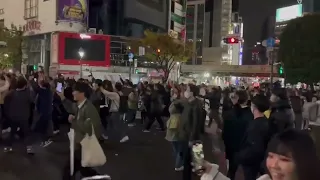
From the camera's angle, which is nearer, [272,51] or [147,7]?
[272,51]

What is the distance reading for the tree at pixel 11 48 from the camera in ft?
160

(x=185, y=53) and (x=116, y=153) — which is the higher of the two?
(x=185, y=53)

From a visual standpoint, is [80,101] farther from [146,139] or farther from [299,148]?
[146,139]

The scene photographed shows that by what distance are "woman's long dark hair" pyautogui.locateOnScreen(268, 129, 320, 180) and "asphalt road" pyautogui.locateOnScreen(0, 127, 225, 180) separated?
538cm

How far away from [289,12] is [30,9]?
175ft

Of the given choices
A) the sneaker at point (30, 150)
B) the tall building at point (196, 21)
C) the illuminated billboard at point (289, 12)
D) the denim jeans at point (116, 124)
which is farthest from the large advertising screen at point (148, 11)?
the tall building at point (196, 21)

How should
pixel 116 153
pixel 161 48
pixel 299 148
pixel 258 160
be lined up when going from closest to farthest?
pixel 299 148 → pixel 258 160 → pixel 116 153 → pixel 161 48

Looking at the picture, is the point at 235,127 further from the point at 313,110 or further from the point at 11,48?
the point at 11,48

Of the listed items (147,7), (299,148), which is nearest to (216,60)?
(147,7)

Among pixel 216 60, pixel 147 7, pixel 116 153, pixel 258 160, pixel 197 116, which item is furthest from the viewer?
pixel 216 60

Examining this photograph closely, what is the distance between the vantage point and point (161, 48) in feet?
169

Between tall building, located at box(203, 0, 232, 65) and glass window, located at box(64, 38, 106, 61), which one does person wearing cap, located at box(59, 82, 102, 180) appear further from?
tall building, located at box(203, 0, 232, 65)

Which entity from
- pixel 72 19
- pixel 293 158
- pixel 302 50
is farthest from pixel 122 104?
pixel 72 19

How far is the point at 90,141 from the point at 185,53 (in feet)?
160
